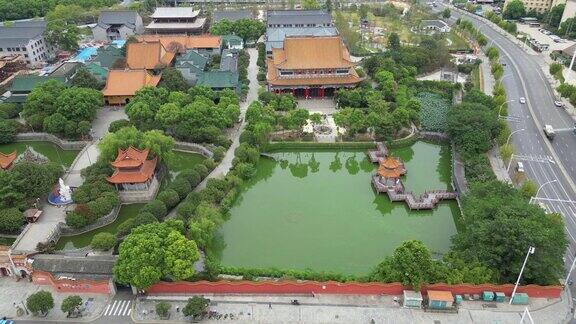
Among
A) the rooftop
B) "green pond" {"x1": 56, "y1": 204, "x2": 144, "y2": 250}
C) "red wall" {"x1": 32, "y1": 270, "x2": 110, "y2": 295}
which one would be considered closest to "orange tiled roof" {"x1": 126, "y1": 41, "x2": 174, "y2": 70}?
the rooftop

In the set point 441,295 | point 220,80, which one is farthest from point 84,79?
point 441,295

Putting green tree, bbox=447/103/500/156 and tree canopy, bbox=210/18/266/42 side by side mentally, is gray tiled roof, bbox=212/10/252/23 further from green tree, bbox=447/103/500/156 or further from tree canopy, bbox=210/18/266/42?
green tree, bbox=447/103/500/156

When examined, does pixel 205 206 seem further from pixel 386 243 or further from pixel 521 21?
pixel 521 21

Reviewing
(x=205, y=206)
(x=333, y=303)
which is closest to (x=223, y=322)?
(x=333, y=303)

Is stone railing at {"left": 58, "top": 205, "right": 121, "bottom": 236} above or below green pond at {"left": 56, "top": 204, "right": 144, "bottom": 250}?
above

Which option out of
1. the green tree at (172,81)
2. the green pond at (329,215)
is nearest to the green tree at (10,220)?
the green pond at (329,215)

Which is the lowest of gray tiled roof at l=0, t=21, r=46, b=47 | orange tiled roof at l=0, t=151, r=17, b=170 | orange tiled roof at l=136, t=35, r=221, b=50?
orange tiled roof at l=0, t=151, r=17, b=170

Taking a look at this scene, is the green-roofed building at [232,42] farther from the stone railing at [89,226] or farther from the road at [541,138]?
the stone railing at [89,226]
